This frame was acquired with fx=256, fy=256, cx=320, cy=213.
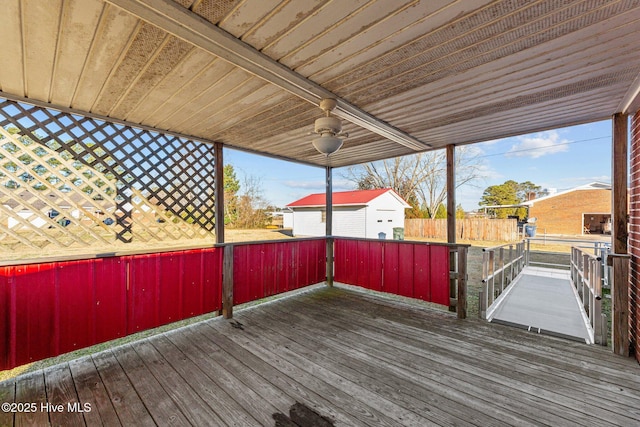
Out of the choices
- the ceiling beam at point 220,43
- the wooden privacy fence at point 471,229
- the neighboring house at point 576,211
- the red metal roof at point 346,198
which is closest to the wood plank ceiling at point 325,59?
the ceiling beam at point 220,43

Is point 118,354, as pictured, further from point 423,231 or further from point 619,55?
point 423,231

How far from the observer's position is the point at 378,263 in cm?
390

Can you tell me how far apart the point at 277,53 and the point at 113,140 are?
6.44 feet

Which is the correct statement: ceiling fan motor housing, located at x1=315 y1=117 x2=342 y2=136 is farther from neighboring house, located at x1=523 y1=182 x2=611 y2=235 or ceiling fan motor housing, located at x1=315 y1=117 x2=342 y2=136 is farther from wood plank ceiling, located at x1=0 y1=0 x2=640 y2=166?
neighboring house, located at x1=523 y1=182 x2=611 y2=235

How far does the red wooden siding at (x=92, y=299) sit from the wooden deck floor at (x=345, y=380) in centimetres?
19

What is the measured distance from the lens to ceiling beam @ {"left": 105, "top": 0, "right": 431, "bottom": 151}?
105cm

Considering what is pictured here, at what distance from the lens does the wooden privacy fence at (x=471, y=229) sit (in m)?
9.03

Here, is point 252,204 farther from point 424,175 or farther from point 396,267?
point 424,175

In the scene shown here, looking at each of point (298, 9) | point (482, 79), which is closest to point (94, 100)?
point (298, 9)

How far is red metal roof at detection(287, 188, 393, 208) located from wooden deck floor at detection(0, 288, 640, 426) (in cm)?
438

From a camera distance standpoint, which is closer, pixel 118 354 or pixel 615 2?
pixel 615 2

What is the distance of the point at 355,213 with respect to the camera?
6.88 metres

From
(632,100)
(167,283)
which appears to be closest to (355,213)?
(167,283)

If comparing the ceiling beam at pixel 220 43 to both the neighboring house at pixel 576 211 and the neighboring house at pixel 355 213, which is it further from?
the neighboring house at pixel 576 211
